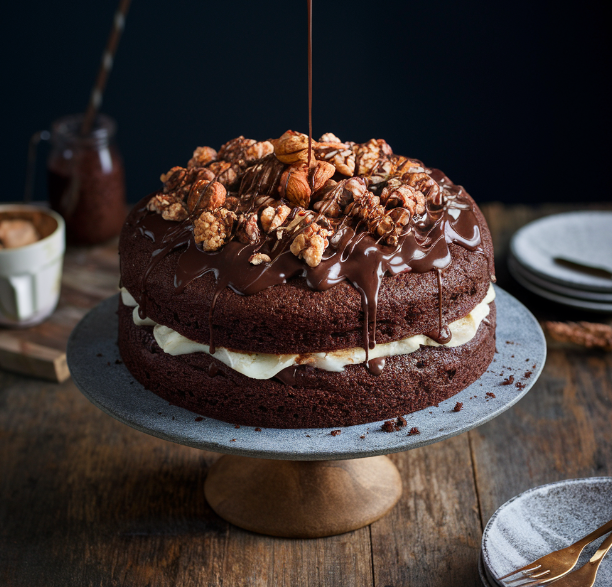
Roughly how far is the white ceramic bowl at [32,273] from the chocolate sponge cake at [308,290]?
A: 0.95 m

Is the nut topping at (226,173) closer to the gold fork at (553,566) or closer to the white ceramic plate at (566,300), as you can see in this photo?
the gold fork at (553,566)

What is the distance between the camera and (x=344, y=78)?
14.6ft

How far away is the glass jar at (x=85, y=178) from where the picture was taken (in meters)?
3.44

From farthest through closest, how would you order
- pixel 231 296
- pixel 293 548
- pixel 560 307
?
pixel 560 307
pixel 293 548
pixel 231 296

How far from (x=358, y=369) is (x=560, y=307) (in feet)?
4.97

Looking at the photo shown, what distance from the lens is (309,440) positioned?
187 centimetres

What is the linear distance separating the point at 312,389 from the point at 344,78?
2925 millimetres

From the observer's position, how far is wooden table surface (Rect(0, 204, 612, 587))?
2066 mm

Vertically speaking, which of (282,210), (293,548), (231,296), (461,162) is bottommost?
(293,548)

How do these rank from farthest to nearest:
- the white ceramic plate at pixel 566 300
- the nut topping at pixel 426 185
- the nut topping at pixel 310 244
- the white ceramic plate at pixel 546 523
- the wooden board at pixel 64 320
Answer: the white ceramic plate at pixel 566 300 → the wooden board at pixel 64 320 → the nut topping at pixel 426 185 → the white ceramic plate at pixel 546 523 → the nut topping at pixel 310 244

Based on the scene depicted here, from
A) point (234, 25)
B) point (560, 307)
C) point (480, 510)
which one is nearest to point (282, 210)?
point (480, 510)

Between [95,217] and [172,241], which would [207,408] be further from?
[95,217]

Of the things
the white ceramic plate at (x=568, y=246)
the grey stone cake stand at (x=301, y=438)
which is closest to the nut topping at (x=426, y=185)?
the grey stone cake stand at (x=301, y=438)

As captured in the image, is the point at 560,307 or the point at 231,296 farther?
the point at 560,307
